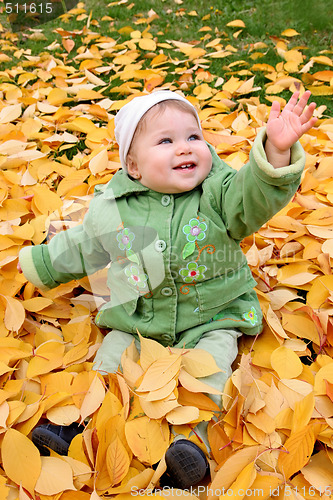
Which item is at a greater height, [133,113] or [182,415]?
[133,113]

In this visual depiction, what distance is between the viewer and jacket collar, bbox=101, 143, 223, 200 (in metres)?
1.24

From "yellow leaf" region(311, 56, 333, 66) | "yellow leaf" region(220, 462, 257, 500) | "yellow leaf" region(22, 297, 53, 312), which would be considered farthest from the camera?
"yellow leaf" region(311, 56, 333, 66)

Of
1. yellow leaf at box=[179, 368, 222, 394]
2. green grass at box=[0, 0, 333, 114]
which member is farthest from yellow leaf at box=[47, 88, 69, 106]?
yellow leaf at box=[179, 368, 222, 394]

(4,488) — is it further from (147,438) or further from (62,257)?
(62,257)

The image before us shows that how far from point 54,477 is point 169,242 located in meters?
0.60

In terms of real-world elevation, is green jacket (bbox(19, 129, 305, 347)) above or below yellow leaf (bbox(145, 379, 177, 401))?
above

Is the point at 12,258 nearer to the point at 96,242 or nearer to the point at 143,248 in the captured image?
the point at 96,242

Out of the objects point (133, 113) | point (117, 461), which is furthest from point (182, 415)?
point (133, 113)

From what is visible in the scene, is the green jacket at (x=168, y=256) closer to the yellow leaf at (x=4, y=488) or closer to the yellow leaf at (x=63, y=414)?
the yellow leaf at (x=63, y=414)

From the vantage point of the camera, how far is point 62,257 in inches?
54.3

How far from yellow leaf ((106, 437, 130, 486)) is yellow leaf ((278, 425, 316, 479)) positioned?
0.34 metres

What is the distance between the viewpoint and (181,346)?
1274 millimetres

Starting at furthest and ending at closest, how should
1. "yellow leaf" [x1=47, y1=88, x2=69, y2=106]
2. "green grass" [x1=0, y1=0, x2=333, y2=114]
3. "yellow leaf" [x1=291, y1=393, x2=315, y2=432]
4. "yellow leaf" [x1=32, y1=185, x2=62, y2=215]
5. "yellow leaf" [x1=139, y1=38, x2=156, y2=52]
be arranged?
"yellow leaf" [x1=139, y1=38, x2=156, y2=52] < "green grass" [x1=0, y1=0, x2=333, y2=114] < "yellow leaf" [x1=47, y1=88, x2=69, y2=106] < "yellow leaf" [x1=32, y1=185, x2=62, y2=215] < "yellow leaf" [x1=291, y1=393, x2=315, y2=432]

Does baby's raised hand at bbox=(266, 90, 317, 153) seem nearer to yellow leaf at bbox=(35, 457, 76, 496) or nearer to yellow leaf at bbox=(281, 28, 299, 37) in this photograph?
yellow leaf at bbox=(35, 457, 76, 496)
